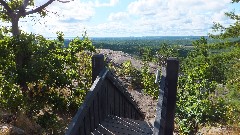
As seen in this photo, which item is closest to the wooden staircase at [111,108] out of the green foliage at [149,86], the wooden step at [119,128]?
the wooden step at [119,128]

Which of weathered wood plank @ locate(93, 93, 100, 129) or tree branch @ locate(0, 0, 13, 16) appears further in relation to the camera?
Result: tree branch @ locate(0, 0, 13, 16)

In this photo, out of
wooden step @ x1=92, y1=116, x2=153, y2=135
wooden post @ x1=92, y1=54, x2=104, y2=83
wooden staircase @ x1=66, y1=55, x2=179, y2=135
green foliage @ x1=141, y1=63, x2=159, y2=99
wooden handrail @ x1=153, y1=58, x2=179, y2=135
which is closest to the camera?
wooden staircase @ x1=66, y1=55, x2=179, y2=135

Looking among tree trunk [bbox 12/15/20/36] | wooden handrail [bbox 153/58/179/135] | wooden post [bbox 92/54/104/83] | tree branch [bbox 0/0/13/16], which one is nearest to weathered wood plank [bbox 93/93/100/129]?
wooden post [bbox 92/54/104/83]

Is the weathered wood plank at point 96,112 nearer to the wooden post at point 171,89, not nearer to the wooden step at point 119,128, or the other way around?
the wooden step at point 119,128

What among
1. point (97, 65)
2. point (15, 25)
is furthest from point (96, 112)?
point (15, 25)

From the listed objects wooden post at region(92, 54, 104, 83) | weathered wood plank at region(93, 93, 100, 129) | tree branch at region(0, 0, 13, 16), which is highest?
tree branch at region(0, 0, 13, 16)

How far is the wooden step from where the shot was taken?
474cm

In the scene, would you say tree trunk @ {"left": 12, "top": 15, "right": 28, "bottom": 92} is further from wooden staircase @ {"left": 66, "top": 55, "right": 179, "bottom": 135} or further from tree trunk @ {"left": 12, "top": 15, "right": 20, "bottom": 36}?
wooden staircase @ {"left": 66, "top": 55, "right": 179, "bottom": 135}

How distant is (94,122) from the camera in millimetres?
4582

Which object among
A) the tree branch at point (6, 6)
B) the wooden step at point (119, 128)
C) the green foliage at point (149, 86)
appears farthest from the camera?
the green foliage at point (149, 86)

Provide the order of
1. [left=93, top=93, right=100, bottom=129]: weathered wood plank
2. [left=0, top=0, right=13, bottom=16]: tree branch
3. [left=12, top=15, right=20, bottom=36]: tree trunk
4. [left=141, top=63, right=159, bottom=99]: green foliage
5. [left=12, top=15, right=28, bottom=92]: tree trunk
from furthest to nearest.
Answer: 1. [left=141, top=63, right=159, bottom=99]: green foliage
2. [left=12, top=15, right=20, bottom=36]: tree trunk
3. [left=0, top=0, right=13, bottom=16]: tree branch
4. [left=12, top=15, right=28, bottom=92]: tree trunk
5. [left=93, top=93, right=100, bottom=129]: weathered wood plank

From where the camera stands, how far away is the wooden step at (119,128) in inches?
187

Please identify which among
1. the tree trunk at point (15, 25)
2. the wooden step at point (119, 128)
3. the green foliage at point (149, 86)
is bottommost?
the green foliage at point (149, 86)

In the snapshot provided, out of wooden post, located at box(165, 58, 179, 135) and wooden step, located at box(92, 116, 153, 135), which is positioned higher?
wooden post, located at box(165, 58, 179, 135)
